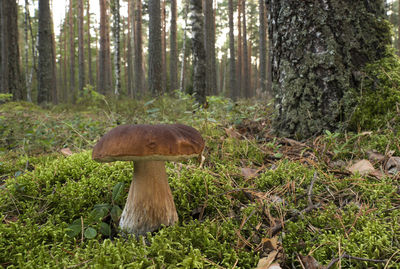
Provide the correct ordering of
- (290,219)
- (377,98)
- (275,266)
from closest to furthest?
1. (275,266)
2. (290,219)
3. (377,98)

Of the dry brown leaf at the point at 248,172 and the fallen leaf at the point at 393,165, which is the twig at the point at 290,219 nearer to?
the dry brown leaf at the point at 248,172

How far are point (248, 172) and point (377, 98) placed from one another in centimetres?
160

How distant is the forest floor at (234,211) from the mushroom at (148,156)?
0.38 feet

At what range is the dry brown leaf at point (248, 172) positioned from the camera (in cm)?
208

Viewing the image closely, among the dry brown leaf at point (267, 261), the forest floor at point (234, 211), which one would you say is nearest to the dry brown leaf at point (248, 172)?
the forest floor at point (234, 211)

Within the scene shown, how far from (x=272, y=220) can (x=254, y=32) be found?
29462 millimetres

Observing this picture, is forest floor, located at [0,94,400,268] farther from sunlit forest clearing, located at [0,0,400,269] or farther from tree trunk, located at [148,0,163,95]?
tree trunk, located at [148,0,163,95]

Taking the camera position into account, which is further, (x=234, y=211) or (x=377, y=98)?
(x=377, y=98)

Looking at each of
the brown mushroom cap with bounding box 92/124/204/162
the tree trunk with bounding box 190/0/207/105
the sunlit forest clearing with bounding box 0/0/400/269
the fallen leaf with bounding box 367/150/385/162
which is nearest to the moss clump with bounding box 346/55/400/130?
the sunlit forest clearing with bounding box 0/0/400/269

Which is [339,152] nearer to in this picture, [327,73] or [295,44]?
[327,73]

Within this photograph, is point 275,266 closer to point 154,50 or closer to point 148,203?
point 148,203

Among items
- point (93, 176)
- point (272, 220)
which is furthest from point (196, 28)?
point (272, 220)

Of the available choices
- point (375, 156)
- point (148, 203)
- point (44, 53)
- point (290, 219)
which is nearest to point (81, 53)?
point (44, 53)

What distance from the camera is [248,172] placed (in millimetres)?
2150
